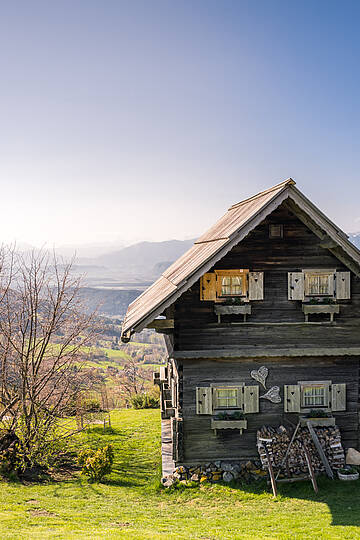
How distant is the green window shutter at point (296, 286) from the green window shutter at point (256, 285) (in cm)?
96

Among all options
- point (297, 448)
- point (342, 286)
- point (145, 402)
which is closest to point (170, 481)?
point (297, 448)

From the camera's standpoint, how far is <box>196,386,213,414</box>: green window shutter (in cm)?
1509

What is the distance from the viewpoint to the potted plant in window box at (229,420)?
49.1ft

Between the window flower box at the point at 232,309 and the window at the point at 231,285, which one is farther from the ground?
the window at the point at 231,285

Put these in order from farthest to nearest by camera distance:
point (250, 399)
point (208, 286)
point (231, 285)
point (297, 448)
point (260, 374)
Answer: point (260, 374)
point (250, 399)
point (297, 448)
point (231, 285)
point (208, 286)

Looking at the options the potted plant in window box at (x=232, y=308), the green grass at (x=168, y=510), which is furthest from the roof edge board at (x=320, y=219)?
the green grass at (x=168, y=510)

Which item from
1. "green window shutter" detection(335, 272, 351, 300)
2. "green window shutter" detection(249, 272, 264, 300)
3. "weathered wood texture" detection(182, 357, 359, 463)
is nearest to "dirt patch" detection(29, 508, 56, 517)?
"weathered wood texture" detection(182, 357, 359, 463)

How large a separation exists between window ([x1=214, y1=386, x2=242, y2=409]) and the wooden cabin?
1.3 inches

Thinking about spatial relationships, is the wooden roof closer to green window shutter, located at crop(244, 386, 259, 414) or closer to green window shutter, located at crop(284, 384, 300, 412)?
green window shutter, located at crop(244, 386, 259, 414)

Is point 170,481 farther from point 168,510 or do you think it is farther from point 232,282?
point 232,282

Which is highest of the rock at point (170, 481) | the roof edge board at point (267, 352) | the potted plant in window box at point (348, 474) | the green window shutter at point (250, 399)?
the roof edge board at point (267, 352)

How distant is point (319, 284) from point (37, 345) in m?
10.4

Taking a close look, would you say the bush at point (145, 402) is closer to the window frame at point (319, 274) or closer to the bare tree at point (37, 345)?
the bare tree at point (37, 345)

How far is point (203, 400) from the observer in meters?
15.1
